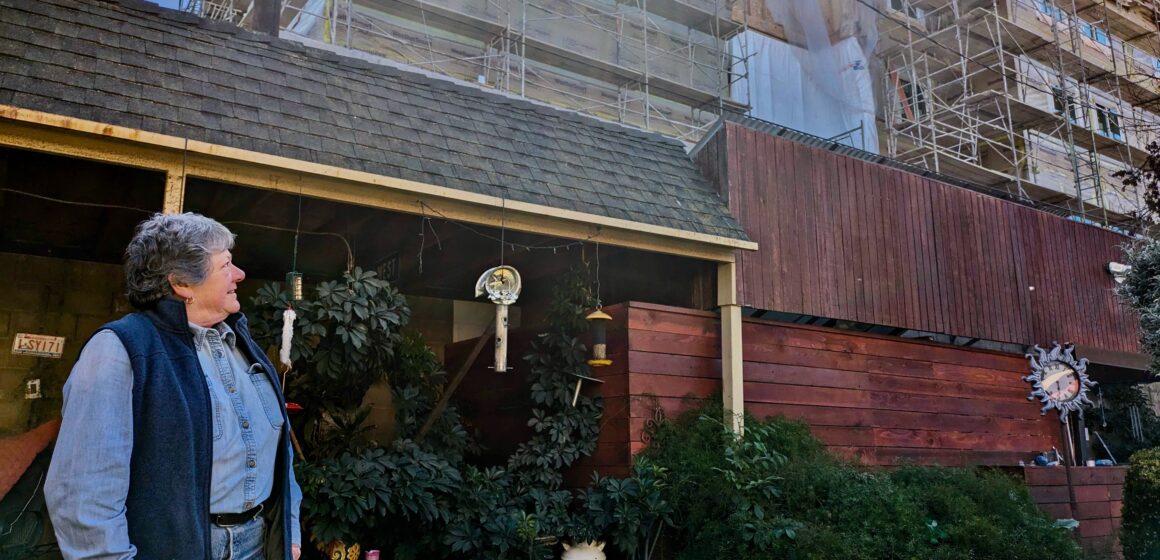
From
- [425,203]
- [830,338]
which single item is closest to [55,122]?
[425,203]

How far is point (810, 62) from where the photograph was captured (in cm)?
1444

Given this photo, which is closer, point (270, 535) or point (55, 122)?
point (270, 535)

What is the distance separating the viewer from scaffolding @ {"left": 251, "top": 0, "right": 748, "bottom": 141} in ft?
36.7

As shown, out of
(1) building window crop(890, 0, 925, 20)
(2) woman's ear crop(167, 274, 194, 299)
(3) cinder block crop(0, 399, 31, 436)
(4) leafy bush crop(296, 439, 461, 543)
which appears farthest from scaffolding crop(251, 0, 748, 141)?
(2) woman's ear crop(167, 274, 194, 299)

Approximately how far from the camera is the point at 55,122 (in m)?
4.10

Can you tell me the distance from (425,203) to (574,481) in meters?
2.53

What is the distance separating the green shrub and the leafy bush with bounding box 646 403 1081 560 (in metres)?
0.63

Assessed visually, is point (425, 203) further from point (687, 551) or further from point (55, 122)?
point (687, 551)

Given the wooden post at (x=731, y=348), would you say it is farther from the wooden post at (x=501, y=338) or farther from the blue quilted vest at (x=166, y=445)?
the blue quilted vest at (x=166, y=445)

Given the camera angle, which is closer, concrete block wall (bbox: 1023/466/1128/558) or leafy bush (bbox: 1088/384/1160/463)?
concrete block wall (bbox: 1023/466/1128/558)

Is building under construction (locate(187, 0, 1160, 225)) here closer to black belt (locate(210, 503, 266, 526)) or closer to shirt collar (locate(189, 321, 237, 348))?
shirt collar (locate(189, 321, 237, 348))

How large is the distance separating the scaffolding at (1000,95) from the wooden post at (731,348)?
9.85m

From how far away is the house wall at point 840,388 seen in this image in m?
6.36

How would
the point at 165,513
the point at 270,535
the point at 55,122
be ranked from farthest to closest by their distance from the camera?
1. the point at 55,122
2. the point at 270,535
3. the point at 165,513
